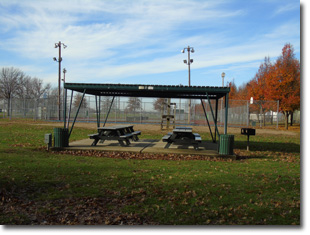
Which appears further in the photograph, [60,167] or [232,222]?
[60,167]

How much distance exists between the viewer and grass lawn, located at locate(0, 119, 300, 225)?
13.9 ft

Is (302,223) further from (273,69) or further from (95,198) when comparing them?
(273,69)

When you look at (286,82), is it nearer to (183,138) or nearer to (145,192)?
(183,138)

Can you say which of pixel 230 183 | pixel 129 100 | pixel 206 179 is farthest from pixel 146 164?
pixel 129 100

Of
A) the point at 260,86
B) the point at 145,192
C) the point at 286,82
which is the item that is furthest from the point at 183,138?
the point at 260,86

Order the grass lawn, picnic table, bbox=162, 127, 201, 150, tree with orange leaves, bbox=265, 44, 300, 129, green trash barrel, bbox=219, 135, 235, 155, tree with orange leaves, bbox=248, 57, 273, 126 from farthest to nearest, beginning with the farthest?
tree with orange leaves, bbox=248, 57, 273, 126
tree with orange leaves, bbox=265, 44, 300, 129
picnic table, bbox=162, 127, 201, 150
green trash barrel, bbox=219, 135, 235, 155
the grass lawn

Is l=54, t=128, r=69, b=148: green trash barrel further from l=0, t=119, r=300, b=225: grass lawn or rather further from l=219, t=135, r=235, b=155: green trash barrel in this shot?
l=219, t=135, r=235, b=155: green trash barrel

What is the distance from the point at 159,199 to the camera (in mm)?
5047

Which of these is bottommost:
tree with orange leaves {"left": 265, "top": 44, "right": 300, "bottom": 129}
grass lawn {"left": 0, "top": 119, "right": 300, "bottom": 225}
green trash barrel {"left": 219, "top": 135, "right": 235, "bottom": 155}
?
grass lawn {"left": 0, "top": 119, "right": 300, "bottom": 225}

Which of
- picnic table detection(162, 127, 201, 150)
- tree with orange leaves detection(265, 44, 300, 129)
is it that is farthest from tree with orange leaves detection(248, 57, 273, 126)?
picnic table detection(162, 127, 201, 150)

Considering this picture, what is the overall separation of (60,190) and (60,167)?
2.07 m

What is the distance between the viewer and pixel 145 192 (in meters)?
5.46

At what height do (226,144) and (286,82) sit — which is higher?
(286,82)

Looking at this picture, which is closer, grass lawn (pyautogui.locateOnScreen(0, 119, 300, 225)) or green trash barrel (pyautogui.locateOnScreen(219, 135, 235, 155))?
grass lawn (pyautogui.locateOnScreen(0, 119, 300, 225))
